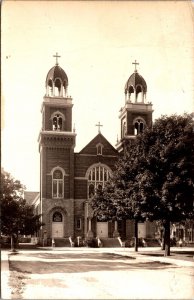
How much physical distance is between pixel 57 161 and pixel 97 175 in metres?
5.11

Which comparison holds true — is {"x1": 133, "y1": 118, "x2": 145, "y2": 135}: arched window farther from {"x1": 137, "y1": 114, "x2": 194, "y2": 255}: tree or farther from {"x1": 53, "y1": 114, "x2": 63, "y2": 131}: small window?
{"x1": 137, "y1": 114, "x2": 194, "y2": 255}: tree

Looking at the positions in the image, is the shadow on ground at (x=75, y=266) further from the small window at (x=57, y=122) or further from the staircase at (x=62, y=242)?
the small window at (x=57, y=122)

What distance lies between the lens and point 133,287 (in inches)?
589

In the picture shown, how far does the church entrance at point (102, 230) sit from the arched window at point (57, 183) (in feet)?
18.4

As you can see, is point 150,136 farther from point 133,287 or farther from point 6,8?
point 6,8

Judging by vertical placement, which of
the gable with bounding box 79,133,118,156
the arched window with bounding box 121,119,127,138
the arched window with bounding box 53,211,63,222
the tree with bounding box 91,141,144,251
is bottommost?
the arched window with bounding box 53,211,63,222

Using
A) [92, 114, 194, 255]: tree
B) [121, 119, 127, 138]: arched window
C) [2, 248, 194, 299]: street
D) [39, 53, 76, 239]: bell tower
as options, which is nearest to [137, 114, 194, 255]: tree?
[92, 114, 194, 255]: tree

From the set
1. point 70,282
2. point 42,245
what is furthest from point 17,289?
point 42,245

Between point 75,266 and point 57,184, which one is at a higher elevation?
point 57,184

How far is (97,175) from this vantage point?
54.9 meters

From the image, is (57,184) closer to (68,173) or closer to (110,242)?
(68,173)

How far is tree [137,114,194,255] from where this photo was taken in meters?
28.2

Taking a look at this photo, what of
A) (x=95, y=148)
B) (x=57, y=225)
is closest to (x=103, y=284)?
(x=57, y=225)

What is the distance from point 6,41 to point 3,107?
1971 millimetres
